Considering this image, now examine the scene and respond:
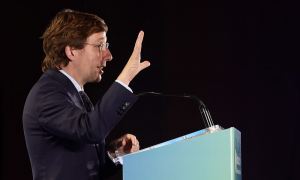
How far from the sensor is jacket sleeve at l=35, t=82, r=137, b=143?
3.86 feet

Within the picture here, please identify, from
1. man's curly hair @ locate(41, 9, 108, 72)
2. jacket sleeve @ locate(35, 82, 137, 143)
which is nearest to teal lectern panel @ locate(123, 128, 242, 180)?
jacket sleeve @ locate(35, 82, 137, 143)

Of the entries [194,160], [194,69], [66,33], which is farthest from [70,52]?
[194,69]

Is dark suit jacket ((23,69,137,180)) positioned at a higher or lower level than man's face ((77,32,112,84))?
lower

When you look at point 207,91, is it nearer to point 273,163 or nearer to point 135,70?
point 273,163

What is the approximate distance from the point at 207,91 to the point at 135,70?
6.13ft

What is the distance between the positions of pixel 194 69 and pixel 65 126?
2022 mm

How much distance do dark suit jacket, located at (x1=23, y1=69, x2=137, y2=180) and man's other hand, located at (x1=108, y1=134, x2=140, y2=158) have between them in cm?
15

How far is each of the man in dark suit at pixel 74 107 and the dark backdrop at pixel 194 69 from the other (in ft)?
4.83

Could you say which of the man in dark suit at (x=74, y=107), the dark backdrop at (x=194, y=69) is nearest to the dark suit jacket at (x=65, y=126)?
the man in dark suit at (x=74, y=107)

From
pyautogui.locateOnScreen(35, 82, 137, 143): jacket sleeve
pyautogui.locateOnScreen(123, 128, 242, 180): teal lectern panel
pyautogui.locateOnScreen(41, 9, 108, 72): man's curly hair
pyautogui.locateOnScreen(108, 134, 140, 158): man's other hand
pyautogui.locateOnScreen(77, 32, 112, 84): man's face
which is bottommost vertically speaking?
pyautogui.locateOnScreen(108, 134, 140, 158): man's other hand

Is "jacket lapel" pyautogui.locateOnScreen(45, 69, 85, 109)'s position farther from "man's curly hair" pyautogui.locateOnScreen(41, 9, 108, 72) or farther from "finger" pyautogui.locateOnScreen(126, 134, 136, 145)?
"finger" pyautogui.locateOnScreen(126, 134, 136, 145)

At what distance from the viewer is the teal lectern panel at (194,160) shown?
95 cm

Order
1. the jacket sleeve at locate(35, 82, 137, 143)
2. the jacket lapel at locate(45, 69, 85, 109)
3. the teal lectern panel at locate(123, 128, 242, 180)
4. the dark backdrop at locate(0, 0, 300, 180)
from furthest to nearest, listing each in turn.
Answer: the dark backdrop at locate(0, 0, 300, 180) < the jacket lapel at locate(45, 69, 85, 109) < the jacket sleeve at locate(35, 82, 137, 143) < the teal lectern panel at locate(123, 128, 242, 180)

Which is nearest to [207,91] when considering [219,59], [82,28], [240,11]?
[219,59]
